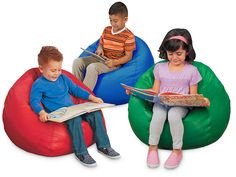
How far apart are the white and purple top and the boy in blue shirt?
0.61m

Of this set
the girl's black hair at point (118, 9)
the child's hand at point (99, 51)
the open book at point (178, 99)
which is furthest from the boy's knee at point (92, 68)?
the open book at point (178, 99)

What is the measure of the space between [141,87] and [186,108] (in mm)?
517

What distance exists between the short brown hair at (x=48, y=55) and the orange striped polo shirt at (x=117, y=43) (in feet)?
4.13

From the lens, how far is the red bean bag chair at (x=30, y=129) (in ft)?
16.4

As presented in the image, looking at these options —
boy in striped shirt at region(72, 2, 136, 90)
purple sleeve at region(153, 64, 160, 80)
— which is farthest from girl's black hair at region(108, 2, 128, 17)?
purple sleeve at region(153, 64, 160, 80)

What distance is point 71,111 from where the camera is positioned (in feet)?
16.3

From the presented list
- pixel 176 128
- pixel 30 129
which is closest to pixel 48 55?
pixel 30 129

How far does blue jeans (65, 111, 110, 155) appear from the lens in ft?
16.3

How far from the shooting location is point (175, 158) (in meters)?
4.89

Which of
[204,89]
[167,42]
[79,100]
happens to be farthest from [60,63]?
[204,89]

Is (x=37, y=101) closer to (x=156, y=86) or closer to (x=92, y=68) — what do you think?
(x=156, y=86)

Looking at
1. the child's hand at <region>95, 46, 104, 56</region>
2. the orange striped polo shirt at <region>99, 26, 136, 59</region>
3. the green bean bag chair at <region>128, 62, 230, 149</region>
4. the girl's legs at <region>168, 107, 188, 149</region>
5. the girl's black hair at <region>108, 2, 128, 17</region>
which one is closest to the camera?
the girl's legs at <region>168, 107, 188, 149</region>

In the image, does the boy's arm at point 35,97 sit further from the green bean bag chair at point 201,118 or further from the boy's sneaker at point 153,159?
the boy's sneaker at point 153,159

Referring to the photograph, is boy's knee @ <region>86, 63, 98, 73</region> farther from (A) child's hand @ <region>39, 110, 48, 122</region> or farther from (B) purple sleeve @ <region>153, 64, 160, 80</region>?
(A) child's hand @ <region>39, 110, 48, 122</region>
